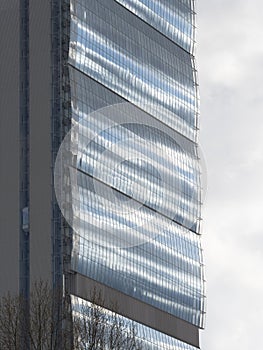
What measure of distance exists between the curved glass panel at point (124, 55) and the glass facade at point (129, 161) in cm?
11

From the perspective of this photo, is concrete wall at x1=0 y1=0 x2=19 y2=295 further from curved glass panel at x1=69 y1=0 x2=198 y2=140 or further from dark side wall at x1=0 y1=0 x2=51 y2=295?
curved glass panel at x1=69 y1=0 x2=198 y2=140

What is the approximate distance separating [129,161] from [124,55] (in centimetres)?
1239

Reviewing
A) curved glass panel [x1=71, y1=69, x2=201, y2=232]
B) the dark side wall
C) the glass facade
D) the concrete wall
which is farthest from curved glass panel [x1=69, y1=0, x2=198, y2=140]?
the concrete wall

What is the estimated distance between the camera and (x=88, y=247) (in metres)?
174

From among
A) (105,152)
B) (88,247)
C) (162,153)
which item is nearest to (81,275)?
(88,247)

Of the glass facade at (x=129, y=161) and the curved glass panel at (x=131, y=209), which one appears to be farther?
the glass facade at (x=129, y=161)

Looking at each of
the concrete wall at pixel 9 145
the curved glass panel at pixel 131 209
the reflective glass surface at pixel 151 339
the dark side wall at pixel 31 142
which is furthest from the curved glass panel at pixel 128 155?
the reflective glass surface at pixel 151 339

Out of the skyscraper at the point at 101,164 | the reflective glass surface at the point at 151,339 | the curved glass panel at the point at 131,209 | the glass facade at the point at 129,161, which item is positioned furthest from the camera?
the reflective glass surface at the point at 151,339

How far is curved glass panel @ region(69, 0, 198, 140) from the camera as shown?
178 meters

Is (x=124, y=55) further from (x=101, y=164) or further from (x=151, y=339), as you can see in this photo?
(x=151, y=339)

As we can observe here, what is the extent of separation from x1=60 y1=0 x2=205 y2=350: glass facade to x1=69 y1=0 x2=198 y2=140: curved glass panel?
0.37 ft

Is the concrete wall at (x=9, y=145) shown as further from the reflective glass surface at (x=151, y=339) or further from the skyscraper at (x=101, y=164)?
the reflective glass surface at (x=151, y=339)

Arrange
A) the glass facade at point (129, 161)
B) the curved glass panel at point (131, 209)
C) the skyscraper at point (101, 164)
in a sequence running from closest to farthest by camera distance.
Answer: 1. the skyscraper at point (101, 164)
2. the curved glass panel at point (131, 209)
3. the glass facade at point (129, 161)

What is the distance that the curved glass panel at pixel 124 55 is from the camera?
178 m
